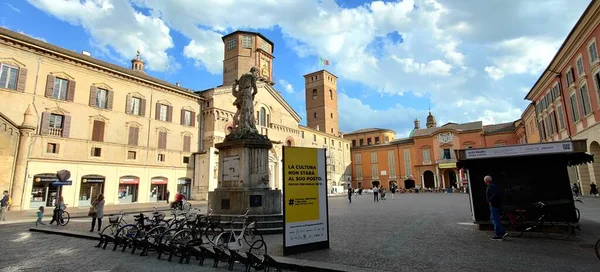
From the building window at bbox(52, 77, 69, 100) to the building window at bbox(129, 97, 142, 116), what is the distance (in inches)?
227

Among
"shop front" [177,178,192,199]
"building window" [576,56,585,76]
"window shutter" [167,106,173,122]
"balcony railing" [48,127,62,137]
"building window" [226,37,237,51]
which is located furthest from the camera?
"building window" [226,37,237,51]

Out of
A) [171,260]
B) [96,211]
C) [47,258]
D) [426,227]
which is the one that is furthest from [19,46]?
[426,227]

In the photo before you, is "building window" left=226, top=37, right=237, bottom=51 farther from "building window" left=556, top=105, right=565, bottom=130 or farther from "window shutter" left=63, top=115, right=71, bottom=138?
"building window" left=556, top=105, right=565, bottom=130

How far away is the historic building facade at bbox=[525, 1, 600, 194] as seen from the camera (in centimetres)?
2043

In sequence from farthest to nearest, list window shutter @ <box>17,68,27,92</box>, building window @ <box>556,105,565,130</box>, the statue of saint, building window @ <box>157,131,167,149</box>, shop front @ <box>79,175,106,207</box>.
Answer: building window @ <box>157,131,167,149</box>, shop front @ <box>79,175,106,207</box>, building window @ <box>556,105,565,130</box>, window shutter @ <box>17,68,27,92</box>, the statue of saint

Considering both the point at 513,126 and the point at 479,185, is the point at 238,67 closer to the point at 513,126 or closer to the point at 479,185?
the point at 479,185

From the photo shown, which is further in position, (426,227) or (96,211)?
(96,211)

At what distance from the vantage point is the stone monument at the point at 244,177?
1066 cm

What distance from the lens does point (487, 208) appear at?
420 inches

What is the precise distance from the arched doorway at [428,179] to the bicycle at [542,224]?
57.0m

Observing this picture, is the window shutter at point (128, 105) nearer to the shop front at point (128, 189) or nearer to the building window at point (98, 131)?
the building window at point (98, 131)

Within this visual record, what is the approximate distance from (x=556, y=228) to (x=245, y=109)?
10535 millimetres

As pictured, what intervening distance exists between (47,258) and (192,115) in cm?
3246

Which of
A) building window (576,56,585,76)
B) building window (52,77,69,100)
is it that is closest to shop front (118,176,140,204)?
building window (52,77,69,100)
